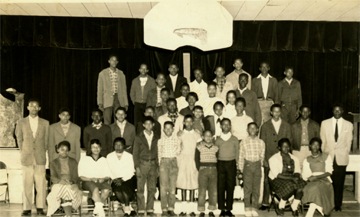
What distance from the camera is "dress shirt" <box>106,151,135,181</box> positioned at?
20.0 ft

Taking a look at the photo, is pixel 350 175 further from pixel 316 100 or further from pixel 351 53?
pixel 351 53

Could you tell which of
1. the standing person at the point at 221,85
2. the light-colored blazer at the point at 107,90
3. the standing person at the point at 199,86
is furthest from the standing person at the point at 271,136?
the light-colored blazer at the point at 107,90

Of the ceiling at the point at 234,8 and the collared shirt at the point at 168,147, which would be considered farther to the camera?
the ceiling at the point at 234,8

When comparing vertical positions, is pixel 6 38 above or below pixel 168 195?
above

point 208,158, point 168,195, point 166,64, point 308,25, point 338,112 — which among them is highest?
point 308,25

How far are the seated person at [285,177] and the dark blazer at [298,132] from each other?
0.42 metres

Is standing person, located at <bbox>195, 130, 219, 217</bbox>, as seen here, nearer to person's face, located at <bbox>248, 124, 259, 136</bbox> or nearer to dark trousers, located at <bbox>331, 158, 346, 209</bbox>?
person's face, located at <bbox>248, 124, 259, 136</bbox>

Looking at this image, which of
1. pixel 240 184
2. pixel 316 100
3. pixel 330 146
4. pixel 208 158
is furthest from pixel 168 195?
pixel 316 100

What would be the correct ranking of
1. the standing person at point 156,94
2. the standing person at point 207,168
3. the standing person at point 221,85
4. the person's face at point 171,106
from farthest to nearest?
the standing person at point 221,85 < the standing person at point 156,94 < the person's face at point 171,106 < the standing person at point 207,168

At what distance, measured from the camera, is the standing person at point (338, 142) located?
663 cm

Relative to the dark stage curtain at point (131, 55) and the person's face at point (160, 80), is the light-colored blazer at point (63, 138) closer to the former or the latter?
the person's face at point (160, 80)

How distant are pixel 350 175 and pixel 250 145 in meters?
3.79

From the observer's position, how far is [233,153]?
6070 millimetres

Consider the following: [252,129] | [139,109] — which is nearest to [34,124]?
[139,109]
